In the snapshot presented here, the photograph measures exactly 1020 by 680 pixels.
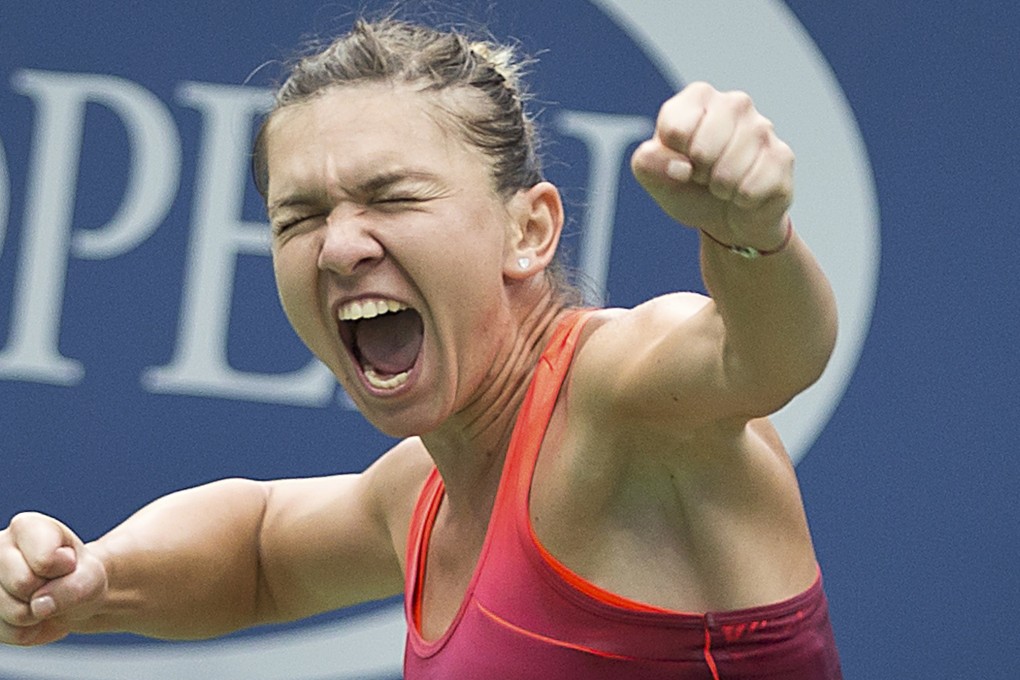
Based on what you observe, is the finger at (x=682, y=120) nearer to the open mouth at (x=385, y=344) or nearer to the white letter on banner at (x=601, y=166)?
the open mouth at (x=385, y=344)

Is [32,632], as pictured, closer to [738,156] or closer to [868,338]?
[738,156]

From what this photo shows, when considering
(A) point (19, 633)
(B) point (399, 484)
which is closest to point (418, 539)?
(B) point (399, 484)

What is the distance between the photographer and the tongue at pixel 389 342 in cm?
176

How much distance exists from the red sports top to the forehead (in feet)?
0.67

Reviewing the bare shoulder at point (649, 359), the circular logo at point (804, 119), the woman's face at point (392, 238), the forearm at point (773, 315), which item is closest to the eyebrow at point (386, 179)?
the woman's face at point (392, 238)

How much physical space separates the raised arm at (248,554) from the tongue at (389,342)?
0.28 m

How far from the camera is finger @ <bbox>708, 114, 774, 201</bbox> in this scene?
1.14 meters

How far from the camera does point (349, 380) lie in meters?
1.74

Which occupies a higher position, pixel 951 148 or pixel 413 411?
pixel 951 148

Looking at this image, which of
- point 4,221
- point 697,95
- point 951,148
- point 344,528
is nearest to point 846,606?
point 951,148

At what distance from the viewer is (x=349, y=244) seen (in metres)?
1.61

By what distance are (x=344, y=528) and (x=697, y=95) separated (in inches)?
41.4

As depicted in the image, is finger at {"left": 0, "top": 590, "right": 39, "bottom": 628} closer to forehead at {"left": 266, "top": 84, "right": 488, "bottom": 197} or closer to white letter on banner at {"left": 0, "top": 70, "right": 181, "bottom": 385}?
forehead at {"left": 266, "top": 84, "right": 488, "bottom": 197}

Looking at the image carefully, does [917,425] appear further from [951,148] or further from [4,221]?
[4,221]
